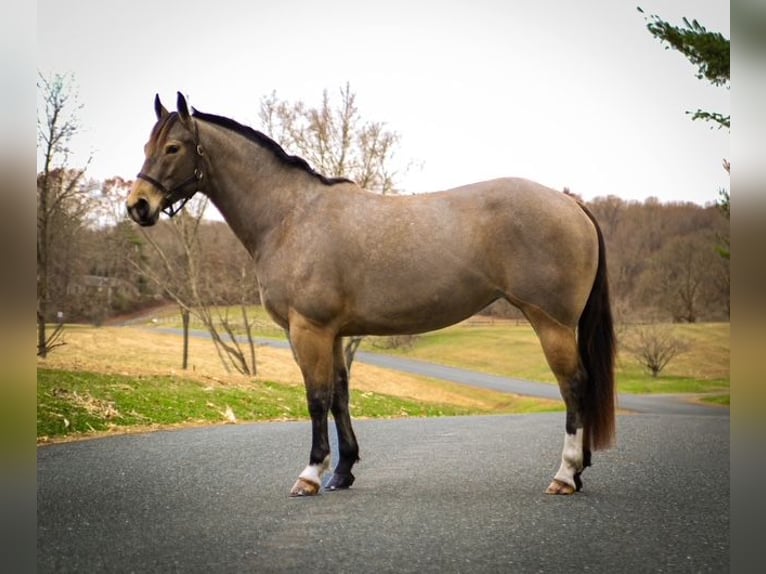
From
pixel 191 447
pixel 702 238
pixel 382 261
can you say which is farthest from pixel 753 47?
pixel 702 238

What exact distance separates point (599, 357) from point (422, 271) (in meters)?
1.58

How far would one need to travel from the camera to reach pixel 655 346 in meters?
22.2

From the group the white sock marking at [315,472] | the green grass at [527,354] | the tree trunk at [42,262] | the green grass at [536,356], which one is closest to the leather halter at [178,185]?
the white sock marking at [315,472]

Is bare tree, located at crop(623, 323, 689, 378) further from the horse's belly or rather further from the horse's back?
the horse's belly

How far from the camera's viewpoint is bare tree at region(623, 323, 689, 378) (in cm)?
2191

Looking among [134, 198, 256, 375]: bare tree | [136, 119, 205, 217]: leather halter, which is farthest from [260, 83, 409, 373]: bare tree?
[136, 119, 205, 217]: leather halter

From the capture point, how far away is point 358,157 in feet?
54.9

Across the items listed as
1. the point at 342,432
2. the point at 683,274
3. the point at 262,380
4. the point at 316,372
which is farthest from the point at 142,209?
the point at 683,274

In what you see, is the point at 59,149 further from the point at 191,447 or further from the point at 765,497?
the point at 765,497

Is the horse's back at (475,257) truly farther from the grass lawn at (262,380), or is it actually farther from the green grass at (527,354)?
the green grass at (527,354)

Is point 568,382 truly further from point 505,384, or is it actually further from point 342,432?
point 505,384

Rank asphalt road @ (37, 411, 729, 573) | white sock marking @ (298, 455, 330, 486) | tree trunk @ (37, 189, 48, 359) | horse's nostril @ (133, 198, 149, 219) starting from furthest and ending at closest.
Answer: tree trunk @ (37, 189, 48, 359) → horse's nostril @ (133, 198, 149, 219) → white sock marking @ (298, 455, 330, 486) → asphalt road @ (37, 411, 729, 573)

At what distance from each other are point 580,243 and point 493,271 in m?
0.70

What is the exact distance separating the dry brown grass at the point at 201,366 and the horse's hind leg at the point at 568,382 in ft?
30.5
